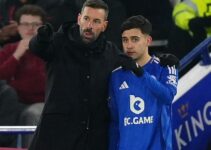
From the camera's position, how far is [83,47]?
5324 mm

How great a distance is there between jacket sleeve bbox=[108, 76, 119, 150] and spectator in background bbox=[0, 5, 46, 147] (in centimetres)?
229

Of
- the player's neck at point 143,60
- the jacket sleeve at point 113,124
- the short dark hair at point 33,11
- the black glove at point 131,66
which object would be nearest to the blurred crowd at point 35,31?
the short dark hair at point 33,11

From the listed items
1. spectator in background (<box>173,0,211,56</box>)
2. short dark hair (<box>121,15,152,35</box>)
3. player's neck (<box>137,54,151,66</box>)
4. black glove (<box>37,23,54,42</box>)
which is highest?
spectator in background (<box>173,0,211,56</box>)

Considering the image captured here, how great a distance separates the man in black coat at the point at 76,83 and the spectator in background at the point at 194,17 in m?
2.70

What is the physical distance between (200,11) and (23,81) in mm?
2014

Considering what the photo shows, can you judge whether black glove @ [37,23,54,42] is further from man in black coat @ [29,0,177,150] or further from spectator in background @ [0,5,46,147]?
spectator in background @ [0,5,46,147]

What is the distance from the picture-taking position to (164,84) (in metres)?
5.51

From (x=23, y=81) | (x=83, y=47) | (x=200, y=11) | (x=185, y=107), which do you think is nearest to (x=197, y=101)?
(x=185, y=107)

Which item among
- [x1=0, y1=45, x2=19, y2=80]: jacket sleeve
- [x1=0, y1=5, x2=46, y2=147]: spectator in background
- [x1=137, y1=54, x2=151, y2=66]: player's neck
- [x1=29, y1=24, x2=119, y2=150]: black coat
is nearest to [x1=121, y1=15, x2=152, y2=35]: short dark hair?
[x1=137, y1=54, x2=151, y2=66]: player's neck

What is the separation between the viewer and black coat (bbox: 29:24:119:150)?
5312 millimetres

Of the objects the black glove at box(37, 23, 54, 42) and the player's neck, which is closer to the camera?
the black glove at box(37, 23, 54, 42)

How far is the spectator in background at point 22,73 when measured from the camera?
7.67 meters

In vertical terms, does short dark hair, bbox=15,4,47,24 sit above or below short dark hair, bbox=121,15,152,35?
above

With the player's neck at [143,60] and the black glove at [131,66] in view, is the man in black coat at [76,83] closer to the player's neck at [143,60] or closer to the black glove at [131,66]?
the black glove at [131,66]
